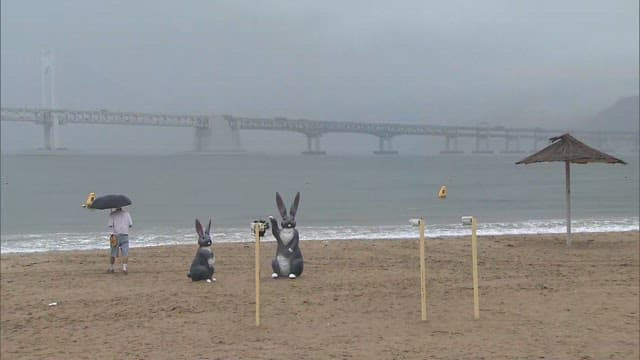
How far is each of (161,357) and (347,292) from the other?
3.28 meters

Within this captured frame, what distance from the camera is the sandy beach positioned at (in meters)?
6.99

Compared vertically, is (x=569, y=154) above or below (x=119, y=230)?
above

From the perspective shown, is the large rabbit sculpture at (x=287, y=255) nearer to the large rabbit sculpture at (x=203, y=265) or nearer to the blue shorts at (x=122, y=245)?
the large rabbit sculpture at (x=203, y=265)

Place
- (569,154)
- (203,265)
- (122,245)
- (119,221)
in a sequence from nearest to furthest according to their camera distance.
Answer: (203,265), (119,221), (122,245), (569,154)

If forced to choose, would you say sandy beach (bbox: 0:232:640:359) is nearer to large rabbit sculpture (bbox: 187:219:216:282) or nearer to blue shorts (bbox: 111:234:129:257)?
large rabbit sculpture (bbox: 187:219:216:282)

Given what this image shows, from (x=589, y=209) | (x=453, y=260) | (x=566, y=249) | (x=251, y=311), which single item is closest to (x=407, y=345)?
(x=251, y=311)

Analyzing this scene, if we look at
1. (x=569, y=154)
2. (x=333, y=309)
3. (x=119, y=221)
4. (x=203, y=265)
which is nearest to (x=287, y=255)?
(x=203, y=265)

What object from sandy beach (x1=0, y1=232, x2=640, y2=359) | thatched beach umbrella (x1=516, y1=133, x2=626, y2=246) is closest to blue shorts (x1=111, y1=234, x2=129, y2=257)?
sandy beach (x1=0, y1=232, x2=640, y2=359)

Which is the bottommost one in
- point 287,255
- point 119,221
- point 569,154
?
point 287,255

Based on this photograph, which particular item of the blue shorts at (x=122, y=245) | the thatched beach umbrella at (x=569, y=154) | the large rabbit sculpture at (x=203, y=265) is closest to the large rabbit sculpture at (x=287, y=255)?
the large rabbit sculpture at (x=203, y=265)

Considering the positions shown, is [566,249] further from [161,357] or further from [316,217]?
[316,217]

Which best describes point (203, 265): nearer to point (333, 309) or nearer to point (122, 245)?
point (122, 245)

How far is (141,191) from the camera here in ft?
163

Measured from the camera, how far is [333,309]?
858cm
